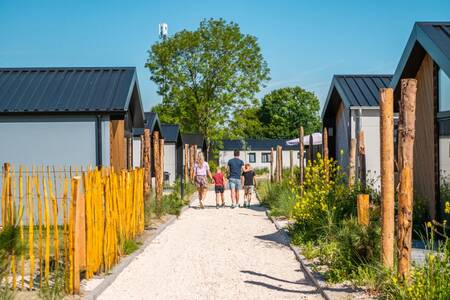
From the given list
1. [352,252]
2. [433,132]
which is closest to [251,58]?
[433,132]

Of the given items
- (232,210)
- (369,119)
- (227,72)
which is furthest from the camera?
(227,72)

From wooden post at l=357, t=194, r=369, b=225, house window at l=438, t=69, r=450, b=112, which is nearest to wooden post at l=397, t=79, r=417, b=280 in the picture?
wooden post at l=357, t=194, r=369, b=225

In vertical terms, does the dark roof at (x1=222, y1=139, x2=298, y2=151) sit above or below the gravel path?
above

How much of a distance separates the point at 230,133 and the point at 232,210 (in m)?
33.5

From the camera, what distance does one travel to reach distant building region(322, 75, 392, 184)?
18656 millimetres

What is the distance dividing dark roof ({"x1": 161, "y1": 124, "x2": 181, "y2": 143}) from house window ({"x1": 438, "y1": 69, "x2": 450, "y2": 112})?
87.7 feet

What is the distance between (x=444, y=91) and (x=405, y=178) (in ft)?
16.6

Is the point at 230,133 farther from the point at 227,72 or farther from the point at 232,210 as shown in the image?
the point at 232,210

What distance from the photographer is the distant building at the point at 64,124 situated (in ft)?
51.8

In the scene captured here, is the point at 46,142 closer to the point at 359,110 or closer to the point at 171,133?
the point at 359,110

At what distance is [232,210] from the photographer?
21.1 metres

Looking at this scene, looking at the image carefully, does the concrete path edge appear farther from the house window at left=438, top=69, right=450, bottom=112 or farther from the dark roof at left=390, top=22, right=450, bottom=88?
the house window at left=438, top=69, right=450, bottom=112

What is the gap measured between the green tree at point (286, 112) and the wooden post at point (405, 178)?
8160cm

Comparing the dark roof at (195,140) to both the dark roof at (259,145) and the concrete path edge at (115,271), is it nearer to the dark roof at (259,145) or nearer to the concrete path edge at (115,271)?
the dark roof at (259,145)
